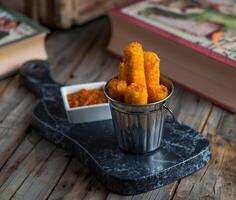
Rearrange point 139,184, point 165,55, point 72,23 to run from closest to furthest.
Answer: point 139,184 → point 165,55 → point 72,23

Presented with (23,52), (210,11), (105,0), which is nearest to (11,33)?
(23,52)

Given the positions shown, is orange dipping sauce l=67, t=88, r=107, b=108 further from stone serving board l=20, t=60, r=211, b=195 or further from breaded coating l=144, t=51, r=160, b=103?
breaded coating l=144, t=51, r=160, b=103

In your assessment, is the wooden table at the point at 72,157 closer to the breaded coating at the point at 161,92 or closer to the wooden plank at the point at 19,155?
the wooden plank at the point at 19,155

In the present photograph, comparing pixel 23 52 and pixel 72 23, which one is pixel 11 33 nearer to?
pixel 23 52

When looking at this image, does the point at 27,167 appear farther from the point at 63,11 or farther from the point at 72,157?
the point at 63,11

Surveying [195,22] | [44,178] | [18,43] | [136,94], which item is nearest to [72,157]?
[44,178]

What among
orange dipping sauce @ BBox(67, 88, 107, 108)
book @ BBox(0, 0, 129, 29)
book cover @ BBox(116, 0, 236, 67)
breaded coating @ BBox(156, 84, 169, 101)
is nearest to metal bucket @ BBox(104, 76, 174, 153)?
breaded coating @ BBox(156, 84, 169, 101)
